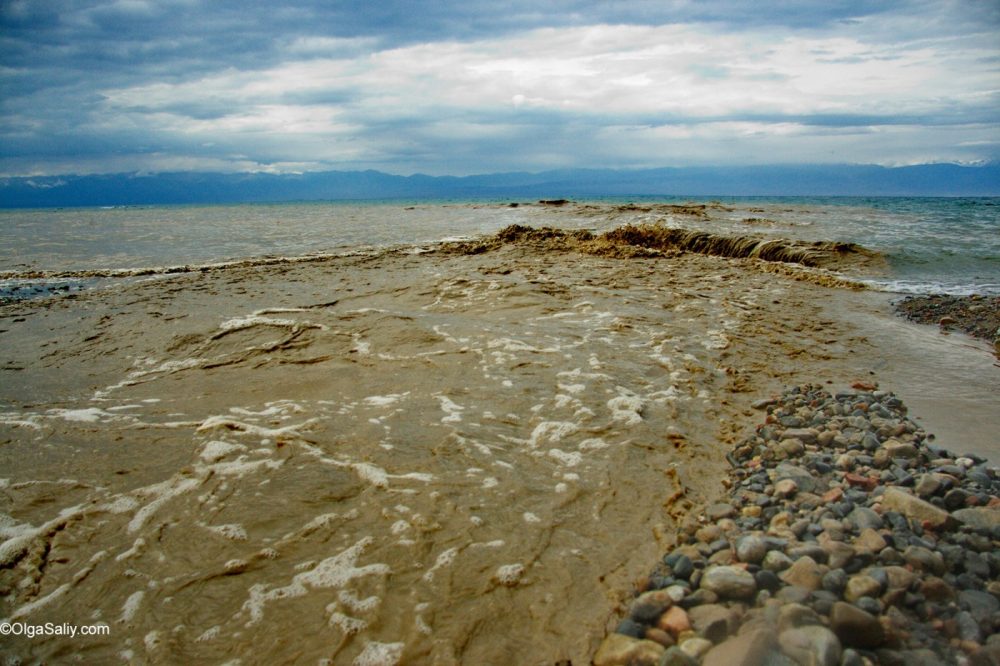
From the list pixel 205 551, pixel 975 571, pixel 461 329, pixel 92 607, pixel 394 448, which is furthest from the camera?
pixel 461 329

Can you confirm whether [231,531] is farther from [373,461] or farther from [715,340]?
[715,340]

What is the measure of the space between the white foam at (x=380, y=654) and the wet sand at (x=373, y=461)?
1cm

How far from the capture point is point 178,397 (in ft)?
20.0

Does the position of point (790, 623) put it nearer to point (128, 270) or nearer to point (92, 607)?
point (92, 607)

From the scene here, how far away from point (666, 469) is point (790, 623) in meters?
1.91

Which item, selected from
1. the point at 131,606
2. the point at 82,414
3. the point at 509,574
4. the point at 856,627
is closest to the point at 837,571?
the point at 856,627

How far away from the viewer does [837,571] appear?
286cm

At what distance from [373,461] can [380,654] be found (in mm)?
2014

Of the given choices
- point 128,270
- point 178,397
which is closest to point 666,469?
point 178,397

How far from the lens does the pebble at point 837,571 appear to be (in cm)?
246

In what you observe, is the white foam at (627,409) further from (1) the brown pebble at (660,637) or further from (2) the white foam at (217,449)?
(2) the white foam at (217,449)

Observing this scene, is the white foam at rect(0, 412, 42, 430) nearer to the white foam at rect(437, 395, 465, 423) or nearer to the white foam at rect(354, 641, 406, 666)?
the white foam at rect(437, 395, 465, 423)

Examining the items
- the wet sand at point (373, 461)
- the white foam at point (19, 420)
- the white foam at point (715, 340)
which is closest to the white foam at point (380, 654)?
the wet sand at point (373, 461)

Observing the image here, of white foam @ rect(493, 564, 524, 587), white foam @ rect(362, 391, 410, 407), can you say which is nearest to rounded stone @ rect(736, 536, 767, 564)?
white foam @ rect(493, 564, 524, 587)
